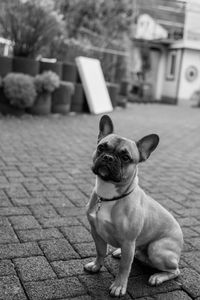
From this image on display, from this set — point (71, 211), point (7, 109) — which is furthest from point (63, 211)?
point (7, 109)

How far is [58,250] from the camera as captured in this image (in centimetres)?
335

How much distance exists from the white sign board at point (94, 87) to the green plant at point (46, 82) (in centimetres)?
193

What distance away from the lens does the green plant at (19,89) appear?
9750mm

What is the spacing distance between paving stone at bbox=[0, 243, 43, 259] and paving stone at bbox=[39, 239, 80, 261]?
6cm

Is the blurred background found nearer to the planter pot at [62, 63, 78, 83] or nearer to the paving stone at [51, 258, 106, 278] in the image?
the planter pot at [62, 63, 78, 83]

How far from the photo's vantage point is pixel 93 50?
15961mm

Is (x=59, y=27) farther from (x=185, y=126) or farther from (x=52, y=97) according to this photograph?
(x=185, y=126)

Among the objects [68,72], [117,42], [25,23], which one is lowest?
[68,72]

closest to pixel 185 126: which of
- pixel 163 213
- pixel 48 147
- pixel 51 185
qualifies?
pixel 48 147

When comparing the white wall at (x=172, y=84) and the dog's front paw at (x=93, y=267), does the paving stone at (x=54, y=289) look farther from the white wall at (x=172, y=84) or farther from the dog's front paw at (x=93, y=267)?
the white wall at (x=172, y=84)

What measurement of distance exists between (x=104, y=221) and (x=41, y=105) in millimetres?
8391

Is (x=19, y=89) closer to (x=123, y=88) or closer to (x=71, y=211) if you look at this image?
(x=71, y=211)

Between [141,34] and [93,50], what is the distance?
710cm

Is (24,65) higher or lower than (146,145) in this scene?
higher
